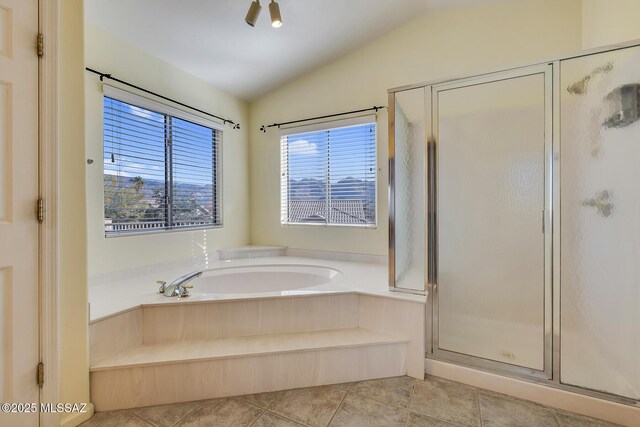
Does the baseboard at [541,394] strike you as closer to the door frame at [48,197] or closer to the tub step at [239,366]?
the tub step at [239,366]

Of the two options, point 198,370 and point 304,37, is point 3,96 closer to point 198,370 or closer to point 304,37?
point 198,370

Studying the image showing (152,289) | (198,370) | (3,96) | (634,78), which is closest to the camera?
(3,96)

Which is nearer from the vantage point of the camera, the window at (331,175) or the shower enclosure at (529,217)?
the shower enclosure at (529,217)

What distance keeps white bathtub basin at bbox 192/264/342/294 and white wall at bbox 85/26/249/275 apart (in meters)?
0.48

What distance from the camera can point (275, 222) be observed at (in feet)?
11.1

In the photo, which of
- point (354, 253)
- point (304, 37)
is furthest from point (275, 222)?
point (304, 37)

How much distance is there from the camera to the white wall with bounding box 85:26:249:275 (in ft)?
6.64

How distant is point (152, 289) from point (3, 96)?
4.41ft

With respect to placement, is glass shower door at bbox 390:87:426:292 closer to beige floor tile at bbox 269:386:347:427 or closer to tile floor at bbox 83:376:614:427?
tile floor at bbox 83:376:614:427

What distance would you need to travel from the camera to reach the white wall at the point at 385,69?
2.27 m

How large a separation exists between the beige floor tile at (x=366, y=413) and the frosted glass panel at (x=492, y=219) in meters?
0.61

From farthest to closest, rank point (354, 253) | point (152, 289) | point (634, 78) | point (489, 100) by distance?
1. point (354, 253)
2. point (152, 289)
3. point (489, 100)
4. point (634, 78)

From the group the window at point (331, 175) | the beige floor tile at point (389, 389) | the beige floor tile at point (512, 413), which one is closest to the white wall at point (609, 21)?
the window at point (331, 175)

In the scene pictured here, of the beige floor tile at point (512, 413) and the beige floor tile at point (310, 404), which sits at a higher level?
the beige floor tile at point (310, 404)
